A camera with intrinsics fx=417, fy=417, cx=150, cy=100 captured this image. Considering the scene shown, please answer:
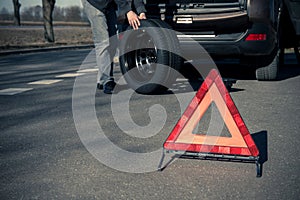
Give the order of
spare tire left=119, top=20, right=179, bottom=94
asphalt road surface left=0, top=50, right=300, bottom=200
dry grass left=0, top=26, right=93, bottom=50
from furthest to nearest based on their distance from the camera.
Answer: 1. dry grass left=0, top=26, right=93, bottom=50
2. spare tire left=119, top=20, right=179, bottom=94
3. asphalt road surface left=0, top=50, right=300, bottom=200

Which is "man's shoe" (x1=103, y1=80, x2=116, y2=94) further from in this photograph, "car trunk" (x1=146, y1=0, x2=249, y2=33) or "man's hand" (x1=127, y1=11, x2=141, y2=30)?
"car trunk" (x1=146, y1=0, x2=249, y2=33)

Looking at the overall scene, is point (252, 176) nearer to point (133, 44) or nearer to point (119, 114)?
point (119, 114)

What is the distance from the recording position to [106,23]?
538 centimetres

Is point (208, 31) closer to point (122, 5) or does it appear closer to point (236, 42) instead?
point (236, 42)

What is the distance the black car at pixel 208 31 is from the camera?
5020mm

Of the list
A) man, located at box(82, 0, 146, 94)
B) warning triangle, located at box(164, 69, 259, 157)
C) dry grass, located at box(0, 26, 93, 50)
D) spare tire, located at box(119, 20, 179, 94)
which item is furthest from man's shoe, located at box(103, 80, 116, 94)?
dry grass, located at box(0, 26, 93, 50)

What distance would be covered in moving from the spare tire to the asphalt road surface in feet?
0.54

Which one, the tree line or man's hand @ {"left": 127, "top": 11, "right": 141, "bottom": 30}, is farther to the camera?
the tree line

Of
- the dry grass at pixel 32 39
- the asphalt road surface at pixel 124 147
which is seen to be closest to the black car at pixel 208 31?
the asphalt road surface at pixel 124 147

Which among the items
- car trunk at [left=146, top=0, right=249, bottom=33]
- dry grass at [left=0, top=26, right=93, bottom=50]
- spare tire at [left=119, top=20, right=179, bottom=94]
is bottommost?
dry grass at [left=0, top=26, right=93, bottom=50]

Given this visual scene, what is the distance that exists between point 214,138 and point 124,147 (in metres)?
0.75

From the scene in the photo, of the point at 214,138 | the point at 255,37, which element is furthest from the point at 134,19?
the point at 214,138

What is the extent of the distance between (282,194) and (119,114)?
7.34 ft

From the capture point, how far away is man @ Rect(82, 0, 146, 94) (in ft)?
16.9
